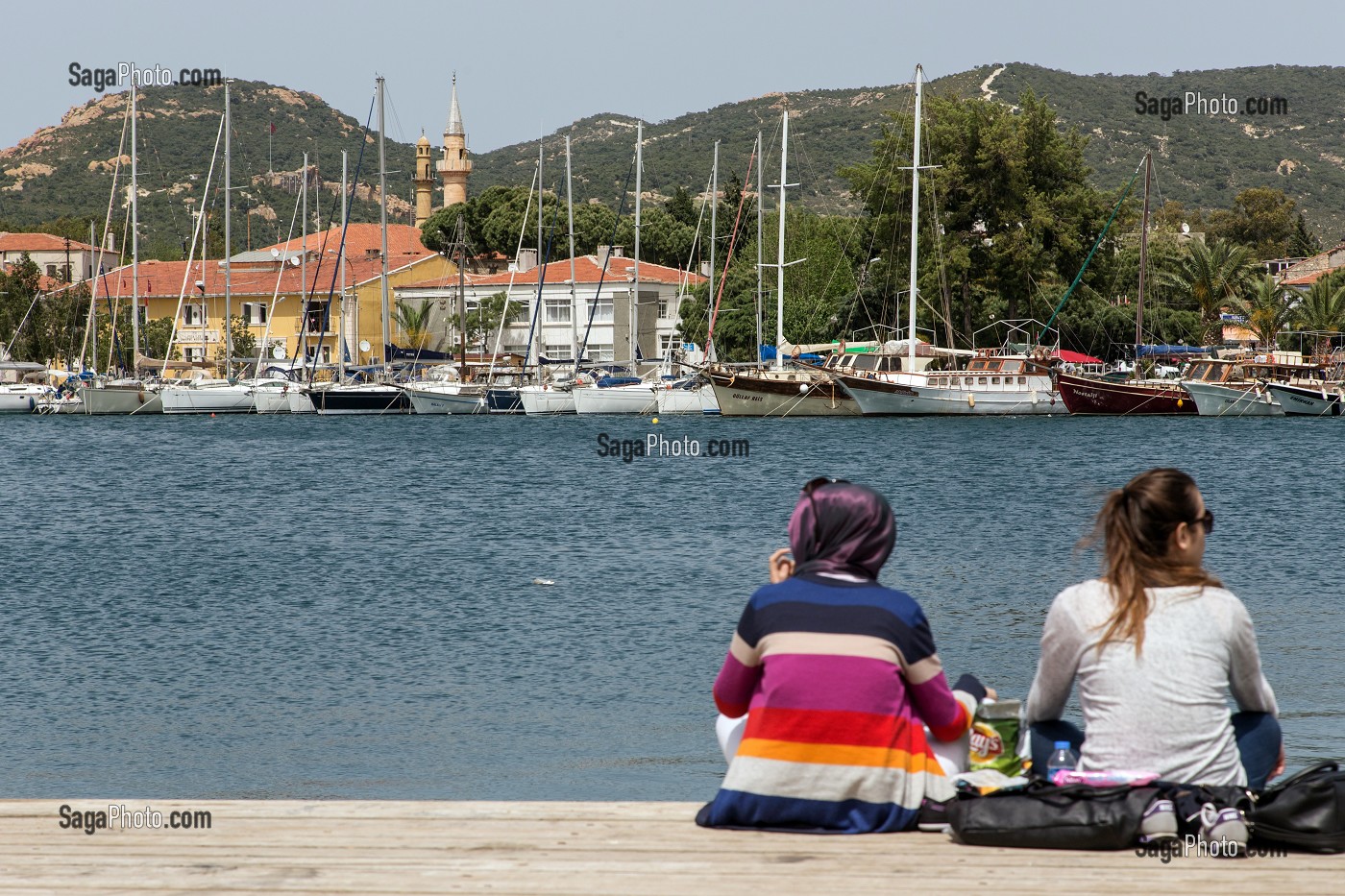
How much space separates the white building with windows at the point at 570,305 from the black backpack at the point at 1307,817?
74.6 meters

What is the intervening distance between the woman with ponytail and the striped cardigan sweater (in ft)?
1.38

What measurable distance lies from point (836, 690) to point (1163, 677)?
99 cm

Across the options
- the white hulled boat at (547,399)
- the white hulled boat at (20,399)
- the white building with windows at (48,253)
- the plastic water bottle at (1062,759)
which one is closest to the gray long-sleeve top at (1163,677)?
the plastic water bottle at (1062,759)

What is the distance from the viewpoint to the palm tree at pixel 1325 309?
68312 mm

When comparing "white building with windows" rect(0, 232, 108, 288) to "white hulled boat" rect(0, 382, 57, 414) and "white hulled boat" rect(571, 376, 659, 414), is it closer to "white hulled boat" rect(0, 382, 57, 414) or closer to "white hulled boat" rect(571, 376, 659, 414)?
"white hulled boat" rect(0, 382, 57, 414)

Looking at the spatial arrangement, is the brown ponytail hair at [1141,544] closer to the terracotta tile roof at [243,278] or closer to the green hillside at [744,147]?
the terracotta tile roof at [243,278]

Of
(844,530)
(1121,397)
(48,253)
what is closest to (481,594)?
(844,530)

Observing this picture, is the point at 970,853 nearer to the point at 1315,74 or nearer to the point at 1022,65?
the point at 1022,65

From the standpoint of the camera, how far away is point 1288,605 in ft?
61.6

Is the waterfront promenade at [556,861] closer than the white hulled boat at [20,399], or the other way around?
the waterfront promenade at [556,861]

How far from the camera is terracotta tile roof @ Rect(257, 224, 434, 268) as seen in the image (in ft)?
303

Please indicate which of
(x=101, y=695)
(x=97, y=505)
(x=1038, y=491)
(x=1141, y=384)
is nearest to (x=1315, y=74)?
(x=1141, y=384)

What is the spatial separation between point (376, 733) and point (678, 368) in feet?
188

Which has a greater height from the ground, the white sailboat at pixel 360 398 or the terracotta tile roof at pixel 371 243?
the terracotta tile roof at pixel 371 243
